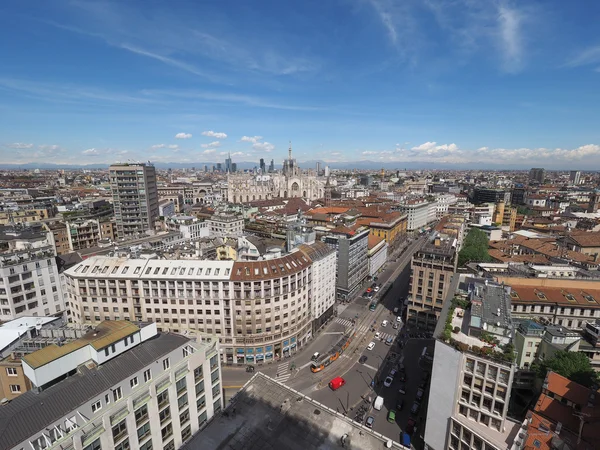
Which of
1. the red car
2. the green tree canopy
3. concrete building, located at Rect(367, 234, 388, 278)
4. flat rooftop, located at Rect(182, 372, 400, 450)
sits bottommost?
the red car

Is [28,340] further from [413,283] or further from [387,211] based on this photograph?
[387,211]

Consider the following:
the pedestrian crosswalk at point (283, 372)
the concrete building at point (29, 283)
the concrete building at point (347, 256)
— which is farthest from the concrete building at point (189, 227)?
the pedestrian crosswalk at point (283, 372)

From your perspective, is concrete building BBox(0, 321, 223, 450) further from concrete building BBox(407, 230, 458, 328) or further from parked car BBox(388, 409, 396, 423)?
concrete building BBox(407, 230, 458, 328)

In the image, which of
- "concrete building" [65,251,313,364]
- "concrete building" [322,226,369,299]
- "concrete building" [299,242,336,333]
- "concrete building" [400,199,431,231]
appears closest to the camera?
"concrete building" [65,251,313,364]

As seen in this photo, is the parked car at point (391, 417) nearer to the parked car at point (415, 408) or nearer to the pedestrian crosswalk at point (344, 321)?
the parked car at point (415, 408)

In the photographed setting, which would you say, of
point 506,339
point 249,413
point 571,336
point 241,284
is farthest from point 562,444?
point 241,284

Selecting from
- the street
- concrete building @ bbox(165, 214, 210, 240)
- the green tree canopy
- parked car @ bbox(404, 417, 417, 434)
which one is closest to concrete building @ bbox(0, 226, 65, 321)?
the street
